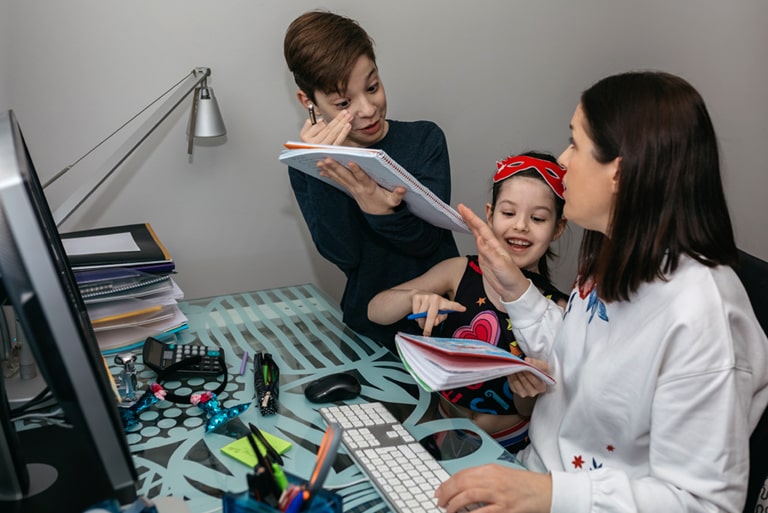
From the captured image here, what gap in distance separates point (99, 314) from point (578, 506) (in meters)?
0.96

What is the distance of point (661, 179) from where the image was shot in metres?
0.95

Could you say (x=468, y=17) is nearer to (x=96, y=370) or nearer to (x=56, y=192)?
(x=56, y=192)

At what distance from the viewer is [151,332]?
1404 millimetres

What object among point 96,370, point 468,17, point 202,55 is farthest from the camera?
point 468,17

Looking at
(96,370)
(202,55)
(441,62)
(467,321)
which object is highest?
(202,55)

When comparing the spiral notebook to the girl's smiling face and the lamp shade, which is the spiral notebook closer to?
the girl's smiling face

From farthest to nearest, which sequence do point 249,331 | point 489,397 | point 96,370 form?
point 249,331 < point 489,397 < point 96,370

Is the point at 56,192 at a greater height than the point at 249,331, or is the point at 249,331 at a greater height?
the point at 56,192

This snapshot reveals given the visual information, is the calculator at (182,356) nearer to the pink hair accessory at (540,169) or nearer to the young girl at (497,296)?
the young girl at (497,296)

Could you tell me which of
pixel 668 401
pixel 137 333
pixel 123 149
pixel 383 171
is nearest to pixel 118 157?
pixel 123 149

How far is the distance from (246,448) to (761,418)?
2.39ft

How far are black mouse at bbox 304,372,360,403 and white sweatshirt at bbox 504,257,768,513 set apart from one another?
1.14 feet

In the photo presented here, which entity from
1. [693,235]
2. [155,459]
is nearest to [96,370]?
[155,459]

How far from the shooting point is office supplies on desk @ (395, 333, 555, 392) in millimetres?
961
